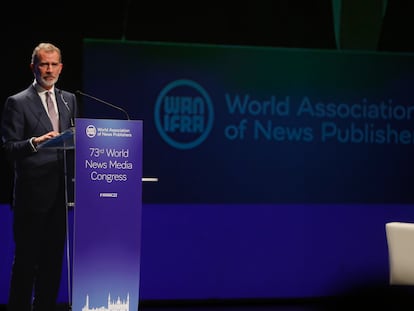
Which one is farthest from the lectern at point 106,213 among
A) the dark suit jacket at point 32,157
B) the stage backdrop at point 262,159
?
the stage backdrop at point 262,159

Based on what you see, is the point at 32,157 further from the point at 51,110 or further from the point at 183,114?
the point at 183,114

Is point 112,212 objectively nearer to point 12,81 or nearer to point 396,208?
point 12,81

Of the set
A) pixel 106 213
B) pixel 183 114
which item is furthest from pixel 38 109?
pixel 183 114

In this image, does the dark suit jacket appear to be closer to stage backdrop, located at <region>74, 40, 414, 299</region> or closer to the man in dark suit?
the man in dark suit

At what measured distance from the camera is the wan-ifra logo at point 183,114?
6125 mm

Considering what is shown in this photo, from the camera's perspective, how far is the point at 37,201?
4426 millimetres

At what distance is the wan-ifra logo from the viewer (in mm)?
6125

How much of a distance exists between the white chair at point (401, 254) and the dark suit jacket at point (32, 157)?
2474 mm

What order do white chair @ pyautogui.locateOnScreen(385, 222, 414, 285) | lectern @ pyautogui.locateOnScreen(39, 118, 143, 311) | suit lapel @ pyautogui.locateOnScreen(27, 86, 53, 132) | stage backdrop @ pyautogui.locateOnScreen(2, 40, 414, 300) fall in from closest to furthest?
white chair @ pyautogui.locateOnScreen(385, 222, 414, 285) → lectern @ pyautogui.locateOnScreen(39, 118, 143, 311) → suit lapel @ pyautogui.locateOnScreen(27, 86, 53, 132) → stage backdrop @ pyautogui.locateOnScreen(2, 40, 414, 300)

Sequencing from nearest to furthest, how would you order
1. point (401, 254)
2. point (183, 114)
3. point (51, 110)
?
point (401, 254) → point (51, 110) → point (183, 114)

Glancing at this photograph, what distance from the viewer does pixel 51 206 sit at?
4.45 metres

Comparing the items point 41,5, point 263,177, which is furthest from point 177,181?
point 41,5

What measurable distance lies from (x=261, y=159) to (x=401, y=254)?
3935 mm

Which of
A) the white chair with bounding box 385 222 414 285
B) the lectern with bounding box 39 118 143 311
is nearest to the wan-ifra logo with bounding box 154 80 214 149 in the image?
the lectern with bounding box 39 118 143 311
